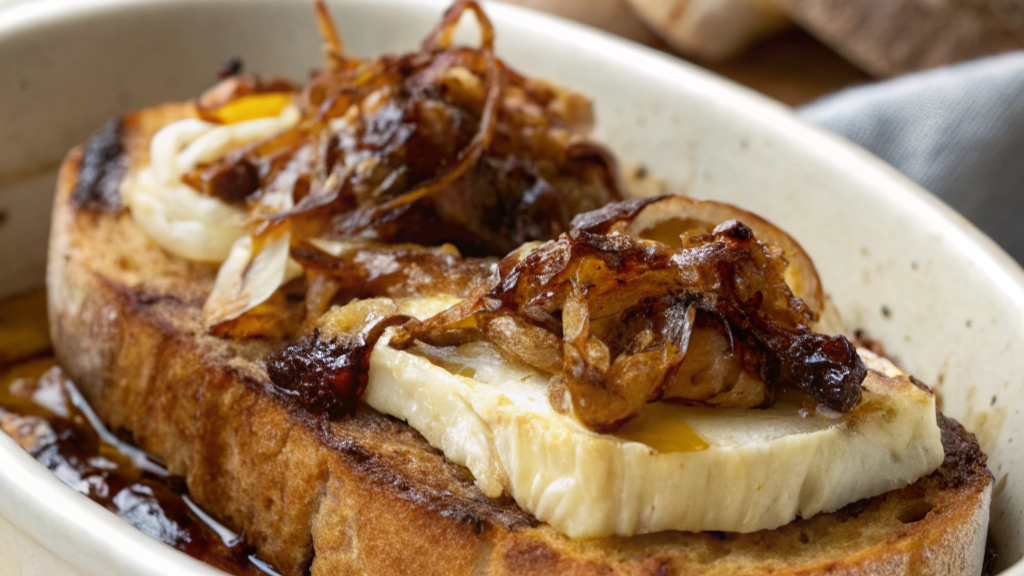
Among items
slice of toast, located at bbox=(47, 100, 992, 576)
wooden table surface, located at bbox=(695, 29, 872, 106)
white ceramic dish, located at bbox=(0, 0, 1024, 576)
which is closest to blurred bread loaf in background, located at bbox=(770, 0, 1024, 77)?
wooden table surface, located at bbox=(695, 29, 872, 106)

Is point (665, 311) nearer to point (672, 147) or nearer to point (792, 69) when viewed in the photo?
point (672, 147)

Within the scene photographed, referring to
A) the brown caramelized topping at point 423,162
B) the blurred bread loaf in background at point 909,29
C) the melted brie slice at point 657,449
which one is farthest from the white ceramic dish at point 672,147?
the blurred bread loaf in background at point 909,29

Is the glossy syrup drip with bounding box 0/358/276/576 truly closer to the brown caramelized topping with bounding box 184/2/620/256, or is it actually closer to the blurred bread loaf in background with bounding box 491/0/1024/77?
the brown caramelized topping with bounding box 184/2/620/256

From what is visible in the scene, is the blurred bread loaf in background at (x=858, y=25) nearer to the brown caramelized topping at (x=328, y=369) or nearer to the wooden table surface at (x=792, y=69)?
the wooden table surface at (x=792, y=69)

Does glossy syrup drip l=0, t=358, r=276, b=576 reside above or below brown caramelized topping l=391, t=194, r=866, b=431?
below

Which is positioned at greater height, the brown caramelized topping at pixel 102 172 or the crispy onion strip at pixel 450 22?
the crispy onion strip at pixel 450 22

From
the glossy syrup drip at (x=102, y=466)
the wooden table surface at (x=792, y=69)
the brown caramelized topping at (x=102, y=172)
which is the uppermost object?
the wooden table surface at (x=792, y=69)

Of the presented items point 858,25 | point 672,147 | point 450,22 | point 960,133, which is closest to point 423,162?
point 450,22

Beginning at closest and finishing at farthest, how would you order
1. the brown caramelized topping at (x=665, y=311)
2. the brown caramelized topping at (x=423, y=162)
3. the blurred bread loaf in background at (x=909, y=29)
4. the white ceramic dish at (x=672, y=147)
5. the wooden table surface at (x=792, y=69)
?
the brown caramelized topping at (x=665, y=311) < the brown caramelized topping at (x=423, y=162) < the white ceramic dish at (x=672, y=147) < the blurred bread loaf in background at (x=909, y=29) < the wooden table surface at (x=792, y=69)

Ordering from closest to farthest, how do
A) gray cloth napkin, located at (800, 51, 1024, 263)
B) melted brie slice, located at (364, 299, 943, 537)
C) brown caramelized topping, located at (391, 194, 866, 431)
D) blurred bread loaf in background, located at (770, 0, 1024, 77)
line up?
melted brie slice, located at (364, 299, 943, 537) < brown caramelized topping, located at (391, 194, 866, 431) < gray cloth napkin, located at (800, 51, 1024, 263) < blurred bread loaf in background, located at (770, 0, 1024, 77)
